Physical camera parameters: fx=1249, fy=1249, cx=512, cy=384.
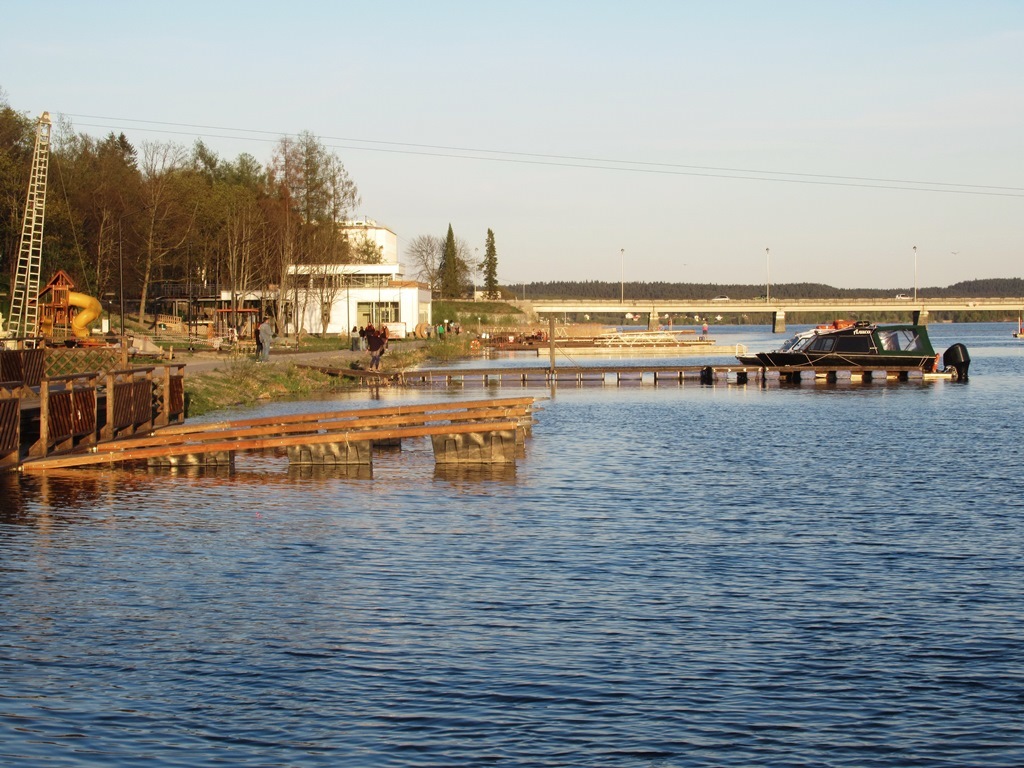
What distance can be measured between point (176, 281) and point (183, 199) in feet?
38.7

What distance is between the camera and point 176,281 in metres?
102

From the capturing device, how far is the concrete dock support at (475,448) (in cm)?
2580

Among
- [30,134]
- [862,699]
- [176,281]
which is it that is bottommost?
[862,699]

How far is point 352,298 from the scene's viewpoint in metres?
108

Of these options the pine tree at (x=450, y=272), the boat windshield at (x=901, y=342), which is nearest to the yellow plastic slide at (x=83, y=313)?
the boat windshield at (x=901, y=342)

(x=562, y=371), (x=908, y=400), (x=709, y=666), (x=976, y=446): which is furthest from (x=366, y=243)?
(x=709, y=666)

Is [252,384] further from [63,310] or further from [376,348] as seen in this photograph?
[63,310]

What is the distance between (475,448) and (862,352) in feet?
139

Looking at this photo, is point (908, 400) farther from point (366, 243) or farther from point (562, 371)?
point (366, 243)

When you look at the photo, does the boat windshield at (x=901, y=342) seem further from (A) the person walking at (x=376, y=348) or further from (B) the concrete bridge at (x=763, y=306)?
(B) the concrete bridge at (x=763, y=306)

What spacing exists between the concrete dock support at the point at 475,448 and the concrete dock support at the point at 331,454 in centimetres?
153

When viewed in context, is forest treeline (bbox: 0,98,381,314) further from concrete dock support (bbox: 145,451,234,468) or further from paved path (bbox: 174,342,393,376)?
concrete dock support (bbox: 145,451,234,468)

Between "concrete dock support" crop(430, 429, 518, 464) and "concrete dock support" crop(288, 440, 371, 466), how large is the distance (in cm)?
153

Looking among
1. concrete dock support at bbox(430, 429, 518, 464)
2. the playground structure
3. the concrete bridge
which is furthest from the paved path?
the concrete bridge
